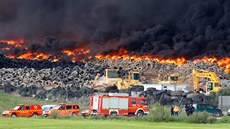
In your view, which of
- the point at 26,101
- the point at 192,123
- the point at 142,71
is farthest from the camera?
the point at 142,71

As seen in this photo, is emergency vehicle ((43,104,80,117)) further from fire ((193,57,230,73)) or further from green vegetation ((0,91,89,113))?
fire ((193,57,230,73))

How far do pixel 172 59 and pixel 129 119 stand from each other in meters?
62.6

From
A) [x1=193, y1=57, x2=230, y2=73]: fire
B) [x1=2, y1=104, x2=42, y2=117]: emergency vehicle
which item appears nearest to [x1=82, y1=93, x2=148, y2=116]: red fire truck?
[x1=2, y1=104, x2=42, y2=117]: emergency vehicle

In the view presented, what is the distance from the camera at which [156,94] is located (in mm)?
65688

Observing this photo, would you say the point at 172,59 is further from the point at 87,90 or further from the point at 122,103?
the point at 122,103

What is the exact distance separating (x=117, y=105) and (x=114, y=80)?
2614 cm

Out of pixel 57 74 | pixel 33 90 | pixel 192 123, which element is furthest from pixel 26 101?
pixel 192 123

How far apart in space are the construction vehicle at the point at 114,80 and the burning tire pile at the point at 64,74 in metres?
1.95

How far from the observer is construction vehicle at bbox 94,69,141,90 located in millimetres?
76738

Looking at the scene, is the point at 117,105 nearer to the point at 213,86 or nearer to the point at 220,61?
the point at 213,86

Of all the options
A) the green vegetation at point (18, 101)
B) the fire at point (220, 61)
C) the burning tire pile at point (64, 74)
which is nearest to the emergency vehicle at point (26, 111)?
the green vegetation at point (18, 101)

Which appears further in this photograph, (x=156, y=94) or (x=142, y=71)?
(x=142, y=71)

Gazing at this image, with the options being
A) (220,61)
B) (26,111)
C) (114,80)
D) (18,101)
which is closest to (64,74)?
(114,80)

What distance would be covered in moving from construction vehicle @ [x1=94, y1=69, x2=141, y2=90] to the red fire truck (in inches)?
897
